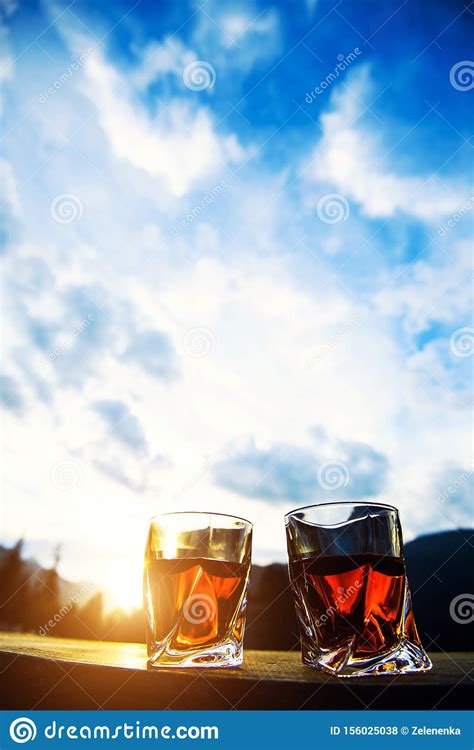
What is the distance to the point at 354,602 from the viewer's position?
1053mm

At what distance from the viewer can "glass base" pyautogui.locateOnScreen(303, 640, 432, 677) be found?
0.97m

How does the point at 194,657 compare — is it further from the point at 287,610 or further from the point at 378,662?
the point at 287,610

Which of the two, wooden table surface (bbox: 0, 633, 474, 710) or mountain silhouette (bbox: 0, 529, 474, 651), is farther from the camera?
mountain silhouette (bbox: 0, 529, 474, 651)

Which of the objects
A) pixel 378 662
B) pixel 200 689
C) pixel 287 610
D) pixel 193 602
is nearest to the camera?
pixel 200 689

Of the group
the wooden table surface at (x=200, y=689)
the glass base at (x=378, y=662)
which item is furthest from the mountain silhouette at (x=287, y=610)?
the wooden table surface at (x=200, y=689)

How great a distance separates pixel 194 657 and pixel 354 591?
0.36 metres

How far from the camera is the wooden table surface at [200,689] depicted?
2.54 ft

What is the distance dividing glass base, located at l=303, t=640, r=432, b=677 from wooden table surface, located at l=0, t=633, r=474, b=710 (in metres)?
0.05

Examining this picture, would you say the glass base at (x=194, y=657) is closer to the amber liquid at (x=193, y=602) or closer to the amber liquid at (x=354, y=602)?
the amber liquid at (x=193, y=602)

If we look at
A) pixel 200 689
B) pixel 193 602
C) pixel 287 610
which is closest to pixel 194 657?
pixel 193 602

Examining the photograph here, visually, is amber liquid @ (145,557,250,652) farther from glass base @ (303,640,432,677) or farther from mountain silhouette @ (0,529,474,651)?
glass base @ (303,640,432,677)

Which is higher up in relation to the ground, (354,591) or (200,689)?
(354,591)

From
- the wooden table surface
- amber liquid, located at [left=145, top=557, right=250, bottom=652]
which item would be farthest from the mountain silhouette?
the wooden table surface
